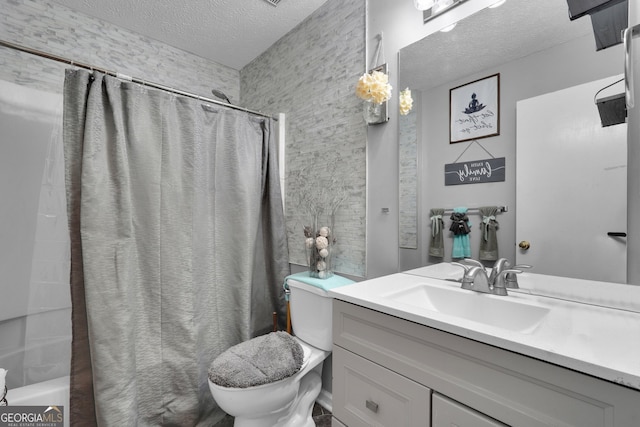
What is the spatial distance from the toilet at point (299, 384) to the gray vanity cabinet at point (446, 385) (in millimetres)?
317

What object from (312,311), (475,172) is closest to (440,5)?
(475,172)

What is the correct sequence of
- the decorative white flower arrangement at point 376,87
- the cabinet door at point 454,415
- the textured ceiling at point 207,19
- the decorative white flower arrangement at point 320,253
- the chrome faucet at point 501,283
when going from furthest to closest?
the textured ceiling at point 207,19 < the decorative white flower arrangement at point 320,253 < the decorative white flower arrangement at point 376,87 < the chrome faucet at point 501,283 < the cabinet door at point 454,415

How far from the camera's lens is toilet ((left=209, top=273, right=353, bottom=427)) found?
1136 millimetres

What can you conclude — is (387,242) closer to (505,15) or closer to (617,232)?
(617,232)

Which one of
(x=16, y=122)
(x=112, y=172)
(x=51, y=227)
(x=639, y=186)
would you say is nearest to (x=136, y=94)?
(x=112, y=172)

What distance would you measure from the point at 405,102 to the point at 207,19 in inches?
59.5

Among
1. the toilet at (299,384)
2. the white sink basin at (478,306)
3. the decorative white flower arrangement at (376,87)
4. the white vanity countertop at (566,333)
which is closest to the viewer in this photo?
the white vanity countertop at (566,333)

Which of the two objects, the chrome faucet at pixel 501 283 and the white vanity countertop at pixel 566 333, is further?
the chrome faucet at pixel 501 283

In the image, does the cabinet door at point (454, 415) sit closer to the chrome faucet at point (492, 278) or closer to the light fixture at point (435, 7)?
the chrome faucet at point (492, 278)

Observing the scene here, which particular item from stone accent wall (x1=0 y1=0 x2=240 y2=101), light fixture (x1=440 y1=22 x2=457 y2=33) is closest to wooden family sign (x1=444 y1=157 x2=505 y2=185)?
light fixture (x1=440 y1=22 x2=457 y2=33)

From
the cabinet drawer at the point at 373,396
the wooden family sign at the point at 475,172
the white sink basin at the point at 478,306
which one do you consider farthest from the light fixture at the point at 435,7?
the cabinet drawer at the point at 373,396

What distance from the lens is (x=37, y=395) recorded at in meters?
1.13

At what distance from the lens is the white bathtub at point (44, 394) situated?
1086mm

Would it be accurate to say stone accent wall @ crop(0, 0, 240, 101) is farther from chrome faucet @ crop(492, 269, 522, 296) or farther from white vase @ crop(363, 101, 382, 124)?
chrome faucet @ crop(492, 269, 522, 296)
